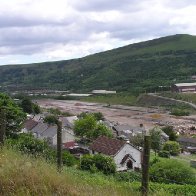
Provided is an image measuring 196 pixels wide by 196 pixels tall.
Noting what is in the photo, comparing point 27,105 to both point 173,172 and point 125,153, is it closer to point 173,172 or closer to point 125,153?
point 125,153

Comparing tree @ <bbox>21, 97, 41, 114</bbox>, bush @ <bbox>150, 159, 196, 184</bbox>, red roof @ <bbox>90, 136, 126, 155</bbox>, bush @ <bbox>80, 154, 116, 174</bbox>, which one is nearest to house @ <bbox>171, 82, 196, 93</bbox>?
tree @ <bbox>21, 97, 41, 114</bbox>

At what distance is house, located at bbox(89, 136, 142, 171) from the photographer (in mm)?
37906

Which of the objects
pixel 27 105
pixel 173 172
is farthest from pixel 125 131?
pixel 173 172

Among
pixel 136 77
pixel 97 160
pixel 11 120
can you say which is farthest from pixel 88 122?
pixel 136 77

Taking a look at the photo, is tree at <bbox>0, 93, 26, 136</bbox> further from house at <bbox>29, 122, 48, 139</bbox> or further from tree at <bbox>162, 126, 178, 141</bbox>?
tree at <bbox>162, 126, 178, 141</bbox>

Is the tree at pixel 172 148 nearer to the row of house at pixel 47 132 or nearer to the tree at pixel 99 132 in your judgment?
the tree at pixel 99 132

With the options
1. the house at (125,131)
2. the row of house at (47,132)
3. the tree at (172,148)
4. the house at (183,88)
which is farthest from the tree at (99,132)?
the house at (183,88)

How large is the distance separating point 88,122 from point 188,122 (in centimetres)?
3947

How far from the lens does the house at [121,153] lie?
3791 cm

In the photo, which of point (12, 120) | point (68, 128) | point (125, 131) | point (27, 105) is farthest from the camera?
point (27, 105)

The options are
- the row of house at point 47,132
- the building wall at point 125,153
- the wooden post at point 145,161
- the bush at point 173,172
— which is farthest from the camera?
the row of house at point 47,132

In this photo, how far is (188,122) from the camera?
297 ft

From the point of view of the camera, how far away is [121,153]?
39156mm

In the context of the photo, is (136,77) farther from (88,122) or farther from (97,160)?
(97,160)
